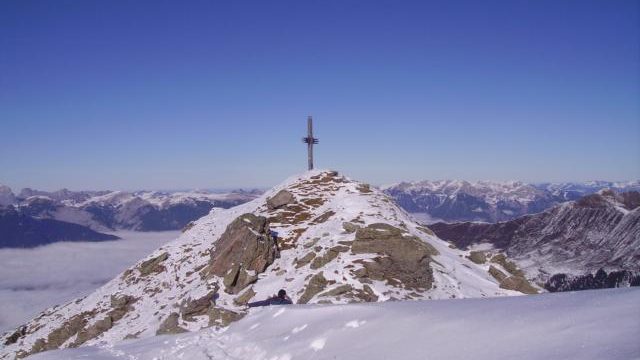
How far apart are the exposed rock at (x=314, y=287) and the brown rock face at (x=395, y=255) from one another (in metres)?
3.24

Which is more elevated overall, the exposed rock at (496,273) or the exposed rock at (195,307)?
the exposed rock at (496,273)

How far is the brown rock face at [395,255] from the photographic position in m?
36.5

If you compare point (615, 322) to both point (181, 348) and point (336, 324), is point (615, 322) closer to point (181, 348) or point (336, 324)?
point (336, 324)

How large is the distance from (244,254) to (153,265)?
62.7ft

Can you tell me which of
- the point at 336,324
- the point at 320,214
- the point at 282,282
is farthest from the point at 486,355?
the point at 320,214

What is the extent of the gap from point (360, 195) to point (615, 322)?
145 feet

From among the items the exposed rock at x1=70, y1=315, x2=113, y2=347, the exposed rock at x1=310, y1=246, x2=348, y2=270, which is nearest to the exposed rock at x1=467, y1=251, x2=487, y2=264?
the exposed rock at x1=310, y1=246, x2=348, y2=270

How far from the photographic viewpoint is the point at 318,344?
562 inches

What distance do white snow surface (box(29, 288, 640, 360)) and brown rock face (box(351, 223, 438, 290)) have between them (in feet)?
62.4

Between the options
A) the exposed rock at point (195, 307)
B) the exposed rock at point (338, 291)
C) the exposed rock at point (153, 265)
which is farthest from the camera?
the exposed rock at point (153, 265)

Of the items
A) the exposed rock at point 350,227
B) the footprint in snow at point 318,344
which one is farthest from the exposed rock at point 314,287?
the footprint in snow at point 318,344

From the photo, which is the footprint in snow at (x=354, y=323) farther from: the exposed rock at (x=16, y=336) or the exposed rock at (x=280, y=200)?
the exposed rock at (x=16, y=336)

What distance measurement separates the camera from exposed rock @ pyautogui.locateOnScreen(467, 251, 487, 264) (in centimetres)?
4806

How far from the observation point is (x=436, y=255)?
1652 inches
